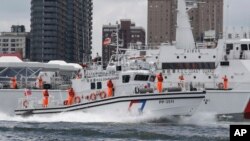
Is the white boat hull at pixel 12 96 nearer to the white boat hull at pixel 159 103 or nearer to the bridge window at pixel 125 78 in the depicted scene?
the bridge window at pixel 125 78

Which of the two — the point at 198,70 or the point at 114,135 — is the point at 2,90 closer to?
the point at 198,70

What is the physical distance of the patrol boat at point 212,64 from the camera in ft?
161

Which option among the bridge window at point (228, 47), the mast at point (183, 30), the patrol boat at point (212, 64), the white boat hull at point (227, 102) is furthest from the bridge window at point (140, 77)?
the bridge window at point (228, 47)

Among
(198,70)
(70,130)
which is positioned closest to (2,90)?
(198,70)

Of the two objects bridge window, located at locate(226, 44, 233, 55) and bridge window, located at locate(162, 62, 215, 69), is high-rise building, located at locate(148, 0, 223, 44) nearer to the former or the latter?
bridge window, located at locate(226, 44, 233, 55)

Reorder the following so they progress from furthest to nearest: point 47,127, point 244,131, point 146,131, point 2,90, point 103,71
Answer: point 2,90, point 103,71, point 47,127, point 146,131, point 244,131

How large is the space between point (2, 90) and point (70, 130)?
815 inches

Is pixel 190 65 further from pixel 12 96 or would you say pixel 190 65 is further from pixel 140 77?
pixel 12 96

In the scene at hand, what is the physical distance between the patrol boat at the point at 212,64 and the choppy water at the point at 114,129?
1751 mm

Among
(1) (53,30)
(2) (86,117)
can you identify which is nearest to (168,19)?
(1) (53,30)

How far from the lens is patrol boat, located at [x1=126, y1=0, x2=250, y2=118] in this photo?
1929 inches

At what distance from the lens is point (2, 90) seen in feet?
178

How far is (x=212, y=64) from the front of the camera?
51531 mm

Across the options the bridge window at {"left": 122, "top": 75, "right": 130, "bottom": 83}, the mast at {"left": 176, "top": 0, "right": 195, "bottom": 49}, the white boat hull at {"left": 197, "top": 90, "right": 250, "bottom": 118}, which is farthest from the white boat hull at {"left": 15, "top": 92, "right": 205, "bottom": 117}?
the mast at {"left": 176, "top": 0, "right": 195, "bottom": 49}
